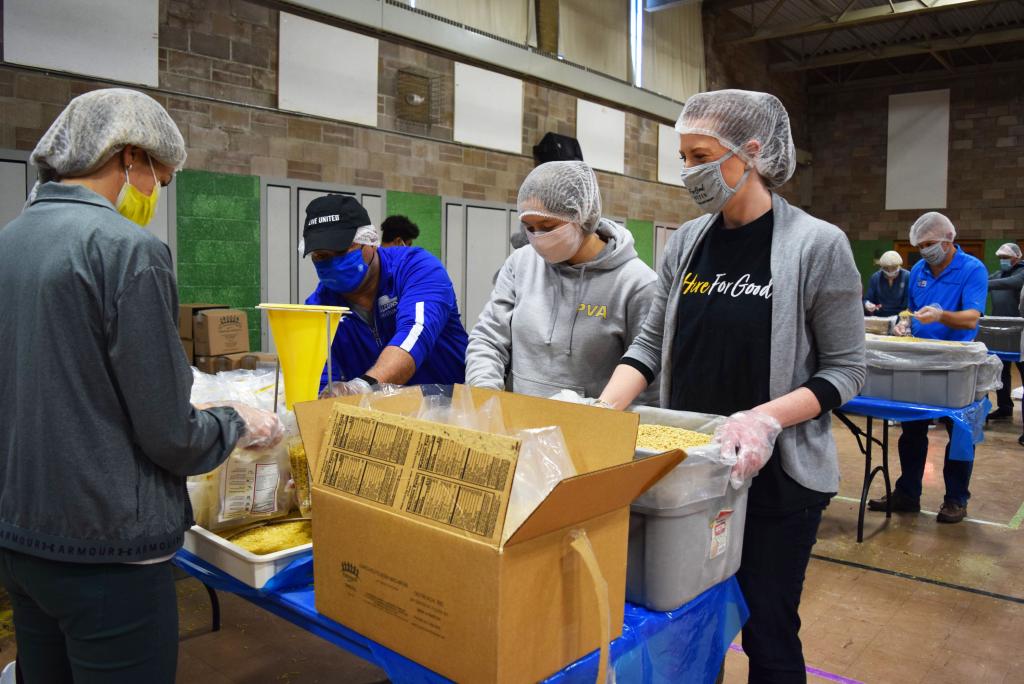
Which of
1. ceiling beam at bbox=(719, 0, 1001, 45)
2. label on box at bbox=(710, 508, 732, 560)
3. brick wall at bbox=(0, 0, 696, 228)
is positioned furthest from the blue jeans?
ceiling beam at bbox=(719, 0, 1001, 45)

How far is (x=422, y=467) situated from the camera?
103 cm

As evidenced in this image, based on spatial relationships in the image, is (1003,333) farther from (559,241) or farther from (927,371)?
(559,241)

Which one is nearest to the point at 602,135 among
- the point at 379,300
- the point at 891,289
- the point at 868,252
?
the point at 891,289

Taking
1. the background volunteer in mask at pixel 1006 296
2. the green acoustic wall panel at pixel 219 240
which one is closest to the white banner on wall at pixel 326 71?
the green acoustic wall panel at pixel 219 240

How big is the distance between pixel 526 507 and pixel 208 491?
0.74 m

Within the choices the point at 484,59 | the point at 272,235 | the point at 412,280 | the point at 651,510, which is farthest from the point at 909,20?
the point at 651,510

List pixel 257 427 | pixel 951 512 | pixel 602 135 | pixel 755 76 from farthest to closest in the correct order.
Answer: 1. pixel 755 76
2. pixel 602 135
3. pixel 951 512
4. pixel 257 427

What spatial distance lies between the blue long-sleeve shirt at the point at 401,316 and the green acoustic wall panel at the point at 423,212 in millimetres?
4437

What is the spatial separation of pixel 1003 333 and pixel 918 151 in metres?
7.60

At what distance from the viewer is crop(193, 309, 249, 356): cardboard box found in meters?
4.58

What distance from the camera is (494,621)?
0.91m

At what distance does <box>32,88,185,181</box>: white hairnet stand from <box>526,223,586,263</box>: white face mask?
916 mm

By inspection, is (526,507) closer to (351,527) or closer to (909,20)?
(351,527)

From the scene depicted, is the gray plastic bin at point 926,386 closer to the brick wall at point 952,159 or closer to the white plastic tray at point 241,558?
the white plastic tray at point 241,558
